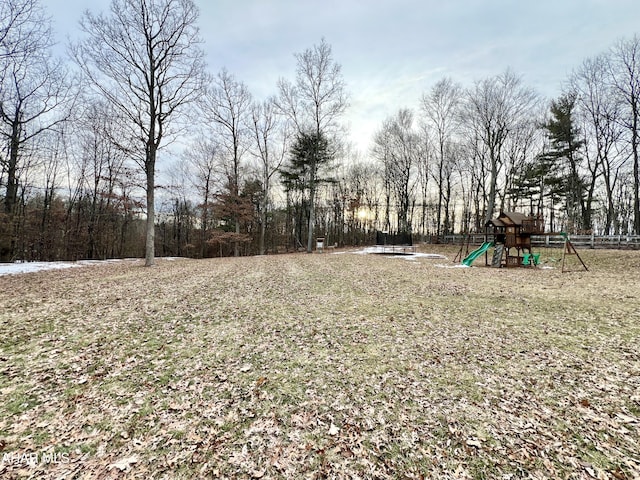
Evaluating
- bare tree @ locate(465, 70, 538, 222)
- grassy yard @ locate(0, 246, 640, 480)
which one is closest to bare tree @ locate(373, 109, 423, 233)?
bare tree @ locate(465, 70, 538, 222)

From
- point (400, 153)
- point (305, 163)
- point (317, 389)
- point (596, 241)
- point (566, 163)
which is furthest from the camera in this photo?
point (400, 153)

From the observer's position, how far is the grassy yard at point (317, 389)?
2.02 m

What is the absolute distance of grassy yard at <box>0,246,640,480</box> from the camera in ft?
6.63

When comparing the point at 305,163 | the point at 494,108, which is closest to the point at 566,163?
the point at 494,108

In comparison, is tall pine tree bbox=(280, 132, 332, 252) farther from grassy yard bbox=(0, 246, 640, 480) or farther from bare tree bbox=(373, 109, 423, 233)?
grassy yard bbox=(0, 246, 640, 480)

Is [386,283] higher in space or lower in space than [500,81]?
lower

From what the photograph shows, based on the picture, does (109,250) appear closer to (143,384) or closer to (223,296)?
(223,296)

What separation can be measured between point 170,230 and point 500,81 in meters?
34.6

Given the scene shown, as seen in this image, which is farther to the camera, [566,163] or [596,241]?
[566,163]

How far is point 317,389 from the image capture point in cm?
294

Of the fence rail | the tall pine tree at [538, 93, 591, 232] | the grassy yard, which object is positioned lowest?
the grassy yard

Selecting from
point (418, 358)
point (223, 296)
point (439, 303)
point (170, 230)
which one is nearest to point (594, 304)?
point (439, 303)

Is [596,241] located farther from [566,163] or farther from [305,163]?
[305,163]

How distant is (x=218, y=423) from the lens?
2412 millimetres
